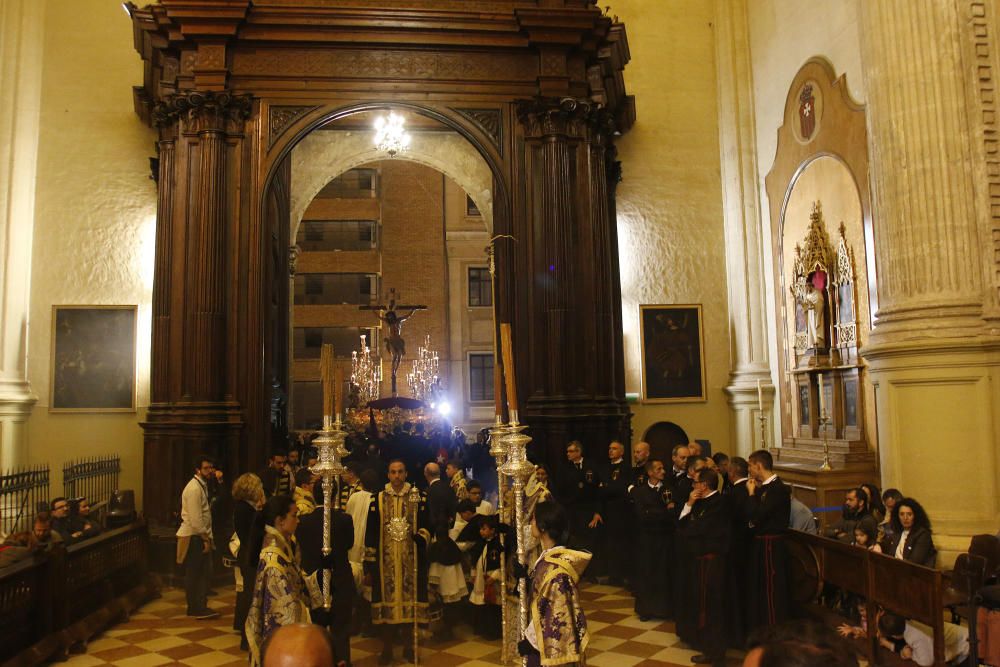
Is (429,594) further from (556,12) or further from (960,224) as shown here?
(556,12)

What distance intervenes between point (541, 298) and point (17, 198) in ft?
28.0

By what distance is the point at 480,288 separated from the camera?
29.3m

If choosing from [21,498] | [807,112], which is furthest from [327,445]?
[807,112]

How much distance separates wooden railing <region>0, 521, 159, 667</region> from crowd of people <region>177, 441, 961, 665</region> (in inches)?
27.5

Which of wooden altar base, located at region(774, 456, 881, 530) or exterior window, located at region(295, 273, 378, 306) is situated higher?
exterior window, located at region(295, 273, 378, 306)

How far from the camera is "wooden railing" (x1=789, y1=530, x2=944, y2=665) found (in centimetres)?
561

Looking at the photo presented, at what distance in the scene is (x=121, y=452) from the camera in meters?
13.9

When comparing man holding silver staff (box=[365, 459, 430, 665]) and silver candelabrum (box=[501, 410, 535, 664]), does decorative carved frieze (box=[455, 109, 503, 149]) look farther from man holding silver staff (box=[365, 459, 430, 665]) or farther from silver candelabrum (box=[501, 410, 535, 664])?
silver candelabrum (box=[501, 410, 535, 664])

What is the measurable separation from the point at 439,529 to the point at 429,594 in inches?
23.9

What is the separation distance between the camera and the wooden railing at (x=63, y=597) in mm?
6656

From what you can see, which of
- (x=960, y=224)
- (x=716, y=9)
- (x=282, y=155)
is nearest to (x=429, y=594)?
(x=960, y=224)

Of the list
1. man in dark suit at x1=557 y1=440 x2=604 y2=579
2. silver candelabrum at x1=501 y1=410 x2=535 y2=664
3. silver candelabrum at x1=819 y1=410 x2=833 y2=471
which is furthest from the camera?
silver candelabrum at x1=819 y1=410 x2=833 y2=471

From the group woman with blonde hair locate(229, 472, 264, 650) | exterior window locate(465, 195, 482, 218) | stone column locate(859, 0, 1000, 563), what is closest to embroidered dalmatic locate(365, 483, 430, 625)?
woman with blonde hair locate(229, 472, 264, 650)

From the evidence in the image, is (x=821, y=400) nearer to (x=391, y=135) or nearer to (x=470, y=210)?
(x=391, y=135)
